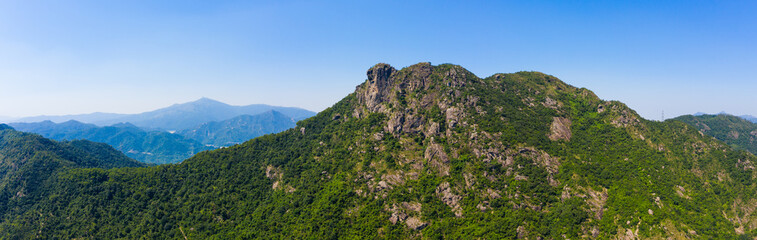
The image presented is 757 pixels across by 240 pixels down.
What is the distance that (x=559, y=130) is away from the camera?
12388cm

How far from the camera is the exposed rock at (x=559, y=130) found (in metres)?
122

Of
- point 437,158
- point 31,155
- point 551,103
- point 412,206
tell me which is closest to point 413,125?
point 437,158

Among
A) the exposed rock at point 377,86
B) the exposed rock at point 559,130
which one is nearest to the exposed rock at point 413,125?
the exposed rock at point 377,86

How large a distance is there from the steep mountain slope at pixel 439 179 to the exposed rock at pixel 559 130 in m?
0.77

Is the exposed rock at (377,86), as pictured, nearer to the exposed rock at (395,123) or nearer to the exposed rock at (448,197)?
the exposed rock at (395,123)

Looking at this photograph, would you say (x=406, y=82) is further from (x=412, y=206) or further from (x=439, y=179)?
(x=412, y=206)

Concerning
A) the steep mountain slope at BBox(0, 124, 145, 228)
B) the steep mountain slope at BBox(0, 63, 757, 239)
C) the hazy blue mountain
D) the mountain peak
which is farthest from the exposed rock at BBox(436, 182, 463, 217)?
the hazy blue mountain

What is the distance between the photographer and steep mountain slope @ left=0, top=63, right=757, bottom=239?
93.6 metres

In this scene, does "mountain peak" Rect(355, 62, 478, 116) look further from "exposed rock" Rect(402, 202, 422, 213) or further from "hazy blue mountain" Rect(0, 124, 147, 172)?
"hazy blue mountain" Rect(0, 124, 147, 172)

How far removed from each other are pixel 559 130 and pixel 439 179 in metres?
58.4

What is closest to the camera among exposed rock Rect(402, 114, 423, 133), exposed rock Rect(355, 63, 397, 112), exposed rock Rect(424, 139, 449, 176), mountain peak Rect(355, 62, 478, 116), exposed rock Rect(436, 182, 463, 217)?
exposed rock Rect(436, 182, 463, 217)

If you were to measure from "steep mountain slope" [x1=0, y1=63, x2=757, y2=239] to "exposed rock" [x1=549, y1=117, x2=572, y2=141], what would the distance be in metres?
0.77

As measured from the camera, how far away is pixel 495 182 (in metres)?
105

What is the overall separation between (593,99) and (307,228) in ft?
481
